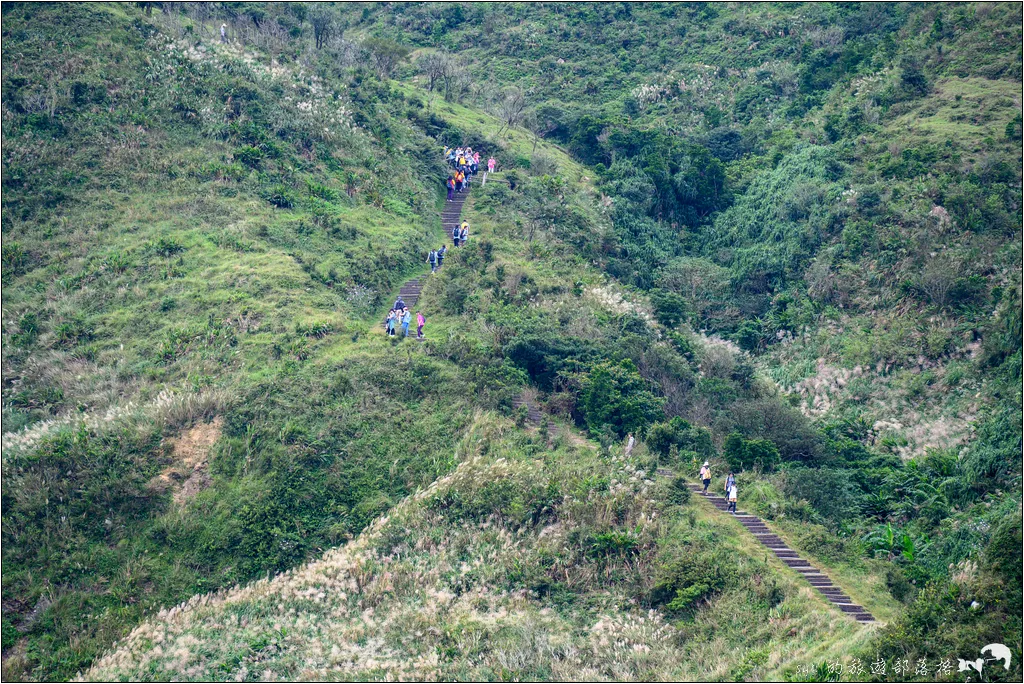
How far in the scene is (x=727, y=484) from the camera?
25.5 metres

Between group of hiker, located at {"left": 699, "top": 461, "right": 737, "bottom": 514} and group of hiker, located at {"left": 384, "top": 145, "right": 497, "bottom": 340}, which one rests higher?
group of hiker, located at {"left": 384, "top": 145, "right": 497, "bottom": 340}

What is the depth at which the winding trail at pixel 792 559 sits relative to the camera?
2173cm

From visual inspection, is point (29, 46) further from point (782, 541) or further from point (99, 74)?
point (782, 541)

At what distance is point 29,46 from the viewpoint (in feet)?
131

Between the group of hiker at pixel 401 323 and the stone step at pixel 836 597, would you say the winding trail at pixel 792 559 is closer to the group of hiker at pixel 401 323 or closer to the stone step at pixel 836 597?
the stone step at pixel 836 597

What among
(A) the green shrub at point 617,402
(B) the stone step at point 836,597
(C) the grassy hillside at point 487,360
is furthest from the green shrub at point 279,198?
(B) the stone step at point 836,597

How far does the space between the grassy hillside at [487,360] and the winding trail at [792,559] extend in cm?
53

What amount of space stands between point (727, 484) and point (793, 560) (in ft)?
8.95

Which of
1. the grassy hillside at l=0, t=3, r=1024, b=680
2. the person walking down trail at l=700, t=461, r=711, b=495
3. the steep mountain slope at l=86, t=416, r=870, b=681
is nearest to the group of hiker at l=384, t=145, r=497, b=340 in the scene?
the grassy hillside at l=0, t=3, r=1024, b=680

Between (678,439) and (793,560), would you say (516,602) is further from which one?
(678,439)

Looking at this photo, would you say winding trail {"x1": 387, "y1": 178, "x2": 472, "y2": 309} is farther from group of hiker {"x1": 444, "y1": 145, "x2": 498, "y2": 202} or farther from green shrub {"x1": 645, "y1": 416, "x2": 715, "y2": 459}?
green shrub {"x1": 645, "y1": 416, "x2": 715, "y2": 459}

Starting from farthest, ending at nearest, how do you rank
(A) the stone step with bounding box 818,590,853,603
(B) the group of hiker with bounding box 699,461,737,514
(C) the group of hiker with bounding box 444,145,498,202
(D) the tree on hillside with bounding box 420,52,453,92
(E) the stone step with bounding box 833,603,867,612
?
(D) the tree on hillside with bounding box 420,52,453,92, (C) the group of hiker with bounding box 444,145,498,202, (B) the group of hiker with bounding box 699,461,737,514, (A) the stone step with bounding box 818,590,853,603, (E) the stone step with bounding box 833,603,867,612

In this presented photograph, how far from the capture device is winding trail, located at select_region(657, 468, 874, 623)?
21.7m

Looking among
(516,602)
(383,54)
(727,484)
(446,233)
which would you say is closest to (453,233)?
(446,233)
